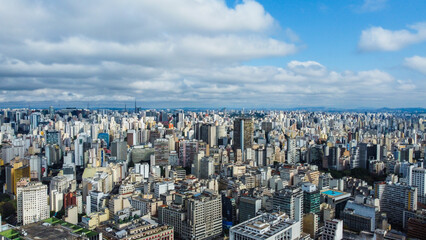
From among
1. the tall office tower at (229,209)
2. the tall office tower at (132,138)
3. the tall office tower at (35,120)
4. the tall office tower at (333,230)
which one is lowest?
the tall office tower at (229,209)

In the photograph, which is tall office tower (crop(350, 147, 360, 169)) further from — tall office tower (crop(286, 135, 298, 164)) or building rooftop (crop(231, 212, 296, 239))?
building rooftop (crop(231, 212, 296, 239))

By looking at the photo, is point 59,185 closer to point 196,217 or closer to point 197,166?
point 197,166

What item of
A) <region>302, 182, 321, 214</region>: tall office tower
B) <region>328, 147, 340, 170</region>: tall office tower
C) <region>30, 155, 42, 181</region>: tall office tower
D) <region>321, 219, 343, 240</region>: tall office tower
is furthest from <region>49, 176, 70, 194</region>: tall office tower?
<region>328, 147, 340, 170</region>: tall office tower

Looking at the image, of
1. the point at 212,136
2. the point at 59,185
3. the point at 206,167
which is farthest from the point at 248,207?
the point at 212,136

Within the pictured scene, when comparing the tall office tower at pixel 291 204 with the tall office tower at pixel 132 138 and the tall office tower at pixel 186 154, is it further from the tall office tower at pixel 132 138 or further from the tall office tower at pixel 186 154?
the tall office tower at pixel 132 138

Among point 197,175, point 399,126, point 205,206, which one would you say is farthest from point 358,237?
point 399,126

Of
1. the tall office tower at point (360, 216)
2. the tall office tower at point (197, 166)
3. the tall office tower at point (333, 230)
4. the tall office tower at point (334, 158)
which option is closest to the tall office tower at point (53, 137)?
the tall office tower at point (197, 166)

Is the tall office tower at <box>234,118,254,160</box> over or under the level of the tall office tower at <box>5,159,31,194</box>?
over
